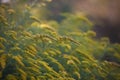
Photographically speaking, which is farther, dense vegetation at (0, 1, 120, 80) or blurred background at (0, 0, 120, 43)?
blurred background at (0, 0, 120, 43)

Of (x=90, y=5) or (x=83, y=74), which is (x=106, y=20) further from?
(x=83, y=74)

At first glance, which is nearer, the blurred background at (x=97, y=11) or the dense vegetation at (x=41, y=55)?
the dense vegetation at (x=41, y=55)

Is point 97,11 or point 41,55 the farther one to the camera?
point 97,11

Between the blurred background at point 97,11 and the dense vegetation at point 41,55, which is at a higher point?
the blurred background at point 97,11

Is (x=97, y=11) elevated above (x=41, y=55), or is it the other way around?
(x=97, y=11)

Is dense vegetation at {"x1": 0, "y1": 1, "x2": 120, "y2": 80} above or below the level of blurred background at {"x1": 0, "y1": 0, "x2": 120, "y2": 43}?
below
